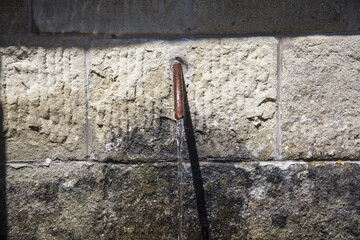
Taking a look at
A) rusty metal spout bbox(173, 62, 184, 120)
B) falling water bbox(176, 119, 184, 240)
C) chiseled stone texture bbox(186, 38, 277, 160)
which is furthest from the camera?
chiseled stone texture bbox(186, 38, 277, 160)

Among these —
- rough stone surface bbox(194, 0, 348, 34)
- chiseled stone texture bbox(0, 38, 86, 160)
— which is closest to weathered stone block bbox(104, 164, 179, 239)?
chiseled stone texture bbox(0, 38, 86, 160)

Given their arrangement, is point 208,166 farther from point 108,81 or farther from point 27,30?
point 27,30

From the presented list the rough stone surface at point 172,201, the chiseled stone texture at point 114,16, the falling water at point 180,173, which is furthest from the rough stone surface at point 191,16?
the rough stone surface at point 172,201

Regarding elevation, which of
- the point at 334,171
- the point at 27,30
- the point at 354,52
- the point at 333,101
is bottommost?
the point at 334,171

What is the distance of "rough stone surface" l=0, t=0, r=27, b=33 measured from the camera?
1.65 m

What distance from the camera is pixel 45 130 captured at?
5.55 feet

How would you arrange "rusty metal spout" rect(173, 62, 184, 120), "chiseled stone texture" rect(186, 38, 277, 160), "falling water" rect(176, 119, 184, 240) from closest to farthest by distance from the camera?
"rusty metal spout" rect(173, 62, 184, 120) → "falling water" rect(176, 119, 184, 240) → "chiseled stone texture" rect(186, 38, 277, 160)

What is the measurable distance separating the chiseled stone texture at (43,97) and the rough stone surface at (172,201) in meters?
0.09

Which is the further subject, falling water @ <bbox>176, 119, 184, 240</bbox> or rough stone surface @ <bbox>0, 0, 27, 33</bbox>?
rough stone surface @ <bbox>0, 0, 27, 33</bbox>

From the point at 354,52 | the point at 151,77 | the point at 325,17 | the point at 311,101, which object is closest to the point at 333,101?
the point at 311,101

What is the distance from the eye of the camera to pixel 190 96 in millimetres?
1650

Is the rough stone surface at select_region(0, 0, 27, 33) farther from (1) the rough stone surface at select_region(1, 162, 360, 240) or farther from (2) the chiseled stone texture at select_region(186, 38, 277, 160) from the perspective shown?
(2) the chiseled stone texture at select_region(186, 38, 277, 160)

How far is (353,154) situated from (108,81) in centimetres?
115

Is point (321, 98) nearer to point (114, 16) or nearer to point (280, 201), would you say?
point (280, 201)
